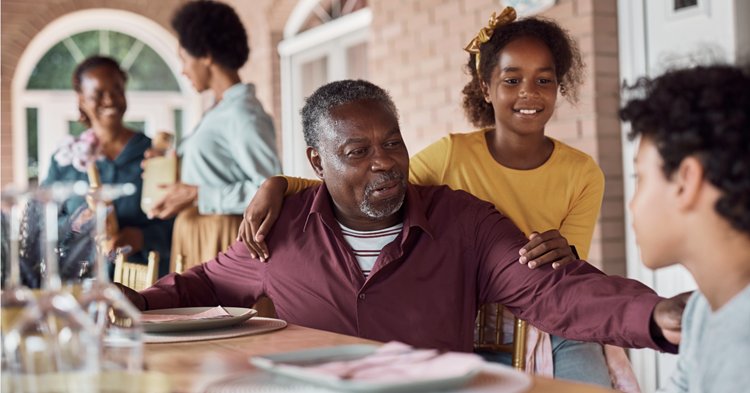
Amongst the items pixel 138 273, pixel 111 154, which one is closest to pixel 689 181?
pixel 138 273

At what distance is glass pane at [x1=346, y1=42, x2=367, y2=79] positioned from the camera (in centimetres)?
711

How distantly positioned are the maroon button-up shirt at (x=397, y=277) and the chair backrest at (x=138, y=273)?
487mm

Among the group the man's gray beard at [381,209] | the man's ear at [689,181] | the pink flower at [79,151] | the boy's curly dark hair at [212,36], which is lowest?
the man's gray beard at [381,209]

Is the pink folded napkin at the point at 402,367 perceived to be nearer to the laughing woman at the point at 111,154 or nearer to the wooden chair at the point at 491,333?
the wooden chair at the point at 491,333

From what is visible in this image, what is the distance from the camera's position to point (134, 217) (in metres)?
3.97

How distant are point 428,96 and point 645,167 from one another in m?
3.96

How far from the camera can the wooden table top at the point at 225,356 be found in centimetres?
125

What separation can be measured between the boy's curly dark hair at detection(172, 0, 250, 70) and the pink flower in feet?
1.94

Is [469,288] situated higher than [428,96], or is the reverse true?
[428,96]

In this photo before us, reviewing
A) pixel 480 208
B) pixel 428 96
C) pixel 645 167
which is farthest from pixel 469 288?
pixel 428 96

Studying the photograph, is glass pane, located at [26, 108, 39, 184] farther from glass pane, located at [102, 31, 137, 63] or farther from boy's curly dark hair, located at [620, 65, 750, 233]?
boy's curly dark hair, located at [620, 65, 750, 233]

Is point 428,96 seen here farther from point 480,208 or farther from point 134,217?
point 480,208

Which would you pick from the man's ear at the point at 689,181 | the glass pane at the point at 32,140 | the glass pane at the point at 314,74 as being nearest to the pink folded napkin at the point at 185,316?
the man's ear at the point at 689,181

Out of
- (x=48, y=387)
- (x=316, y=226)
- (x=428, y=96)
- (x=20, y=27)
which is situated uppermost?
(x=20, y=27)
